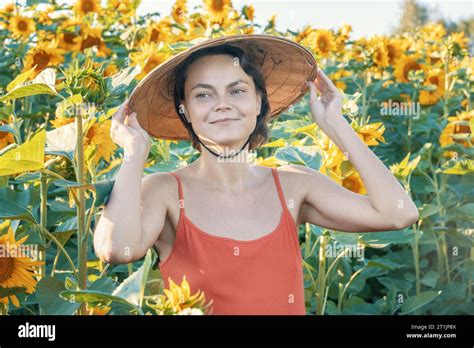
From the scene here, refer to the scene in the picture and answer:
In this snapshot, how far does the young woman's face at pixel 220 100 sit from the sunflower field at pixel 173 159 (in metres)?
0.11

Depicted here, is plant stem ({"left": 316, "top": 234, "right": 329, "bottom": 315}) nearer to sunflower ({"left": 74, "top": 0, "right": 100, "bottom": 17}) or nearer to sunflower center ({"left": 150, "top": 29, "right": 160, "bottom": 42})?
sunflower center ({"left": 150, "top": 29, "right": 160, "bottom": 42})

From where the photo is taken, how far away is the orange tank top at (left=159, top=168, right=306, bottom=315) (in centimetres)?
134

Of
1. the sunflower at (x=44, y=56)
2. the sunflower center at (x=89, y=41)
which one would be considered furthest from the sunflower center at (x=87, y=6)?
the sunflower at (x=44, y=56)

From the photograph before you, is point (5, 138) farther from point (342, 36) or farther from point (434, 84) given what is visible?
point (342, 36)

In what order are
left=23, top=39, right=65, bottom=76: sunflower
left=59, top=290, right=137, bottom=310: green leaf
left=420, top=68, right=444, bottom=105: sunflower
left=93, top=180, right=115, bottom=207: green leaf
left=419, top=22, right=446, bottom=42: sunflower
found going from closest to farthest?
left=59, top=290, right=137, bottom=310: green leaf, left=93, top=180, right=115, bottom=207: green leaf, left=23, top=39, right=65, bottom=76: sunflower, left=420, top=68, right=444, bottom=105: sunflower, left=419, top=22, right=446, bottom=42: sunflower

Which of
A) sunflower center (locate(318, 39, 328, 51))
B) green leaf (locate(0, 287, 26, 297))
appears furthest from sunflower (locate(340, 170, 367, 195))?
sunflower center (locate(318, 39, 328, 51))

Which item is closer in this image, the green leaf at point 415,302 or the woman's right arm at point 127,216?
the woman's right arm at point 127,216

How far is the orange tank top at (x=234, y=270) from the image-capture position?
1344 mm

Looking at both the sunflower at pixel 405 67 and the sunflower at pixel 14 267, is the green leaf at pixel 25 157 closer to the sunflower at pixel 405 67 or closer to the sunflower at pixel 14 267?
the sunflower at pixel 14 267

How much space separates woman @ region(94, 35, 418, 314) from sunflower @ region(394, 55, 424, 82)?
1.94 meters

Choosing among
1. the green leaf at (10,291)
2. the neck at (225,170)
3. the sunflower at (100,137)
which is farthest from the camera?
the sunflower at (100,137)

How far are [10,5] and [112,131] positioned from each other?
8.43 ft

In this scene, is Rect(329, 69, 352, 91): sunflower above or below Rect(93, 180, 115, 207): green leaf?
above
